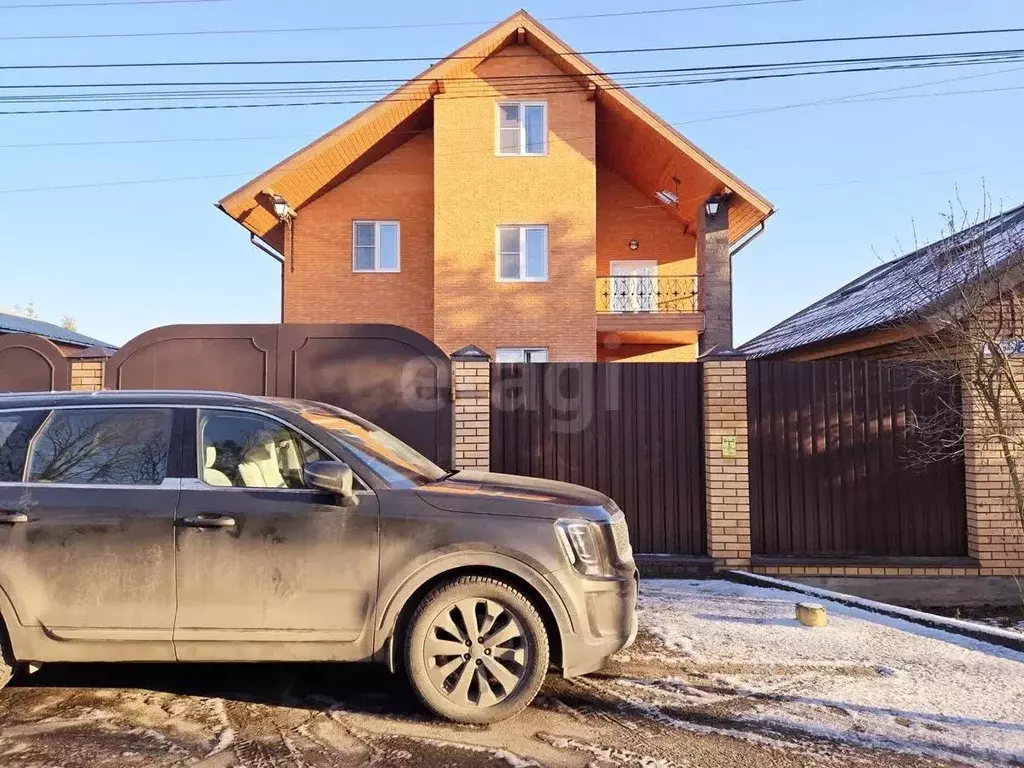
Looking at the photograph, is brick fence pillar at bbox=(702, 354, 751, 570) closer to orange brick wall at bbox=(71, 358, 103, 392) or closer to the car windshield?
the car windshield

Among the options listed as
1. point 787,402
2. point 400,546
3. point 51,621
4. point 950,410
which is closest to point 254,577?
point 400,546

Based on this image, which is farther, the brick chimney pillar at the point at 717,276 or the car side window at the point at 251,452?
the brick chimney pillar at the point at 717,276

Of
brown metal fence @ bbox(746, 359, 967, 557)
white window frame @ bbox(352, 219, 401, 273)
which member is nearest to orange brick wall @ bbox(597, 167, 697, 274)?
white window frame @ bbox(352, 219, 401, 273)

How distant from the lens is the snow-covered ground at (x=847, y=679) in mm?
3367

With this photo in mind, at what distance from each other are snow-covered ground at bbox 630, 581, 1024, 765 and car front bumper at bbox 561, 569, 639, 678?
1.49ft

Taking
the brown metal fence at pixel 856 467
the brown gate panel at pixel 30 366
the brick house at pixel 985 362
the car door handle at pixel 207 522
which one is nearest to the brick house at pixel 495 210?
the brick house at pixel 985 362

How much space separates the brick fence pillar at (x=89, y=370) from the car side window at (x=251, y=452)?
4.27 metres

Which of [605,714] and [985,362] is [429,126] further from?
[605,714]

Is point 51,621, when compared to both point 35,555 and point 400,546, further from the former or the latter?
point 400,546

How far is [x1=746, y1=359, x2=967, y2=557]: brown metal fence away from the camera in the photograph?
22.7 ft

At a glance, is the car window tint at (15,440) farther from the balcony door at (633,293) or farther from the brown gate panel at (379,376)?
the balcony door at (633,293)

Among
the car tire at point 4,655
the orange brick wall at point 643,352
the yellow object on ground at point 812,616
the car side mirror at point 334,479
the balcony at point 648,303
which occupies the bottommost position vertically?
the yellow object on ground at point 812,616

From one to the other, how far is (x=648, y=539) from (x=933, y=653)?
9.70 feet

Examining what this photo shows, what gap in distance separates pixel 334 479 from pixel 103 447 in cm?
137
